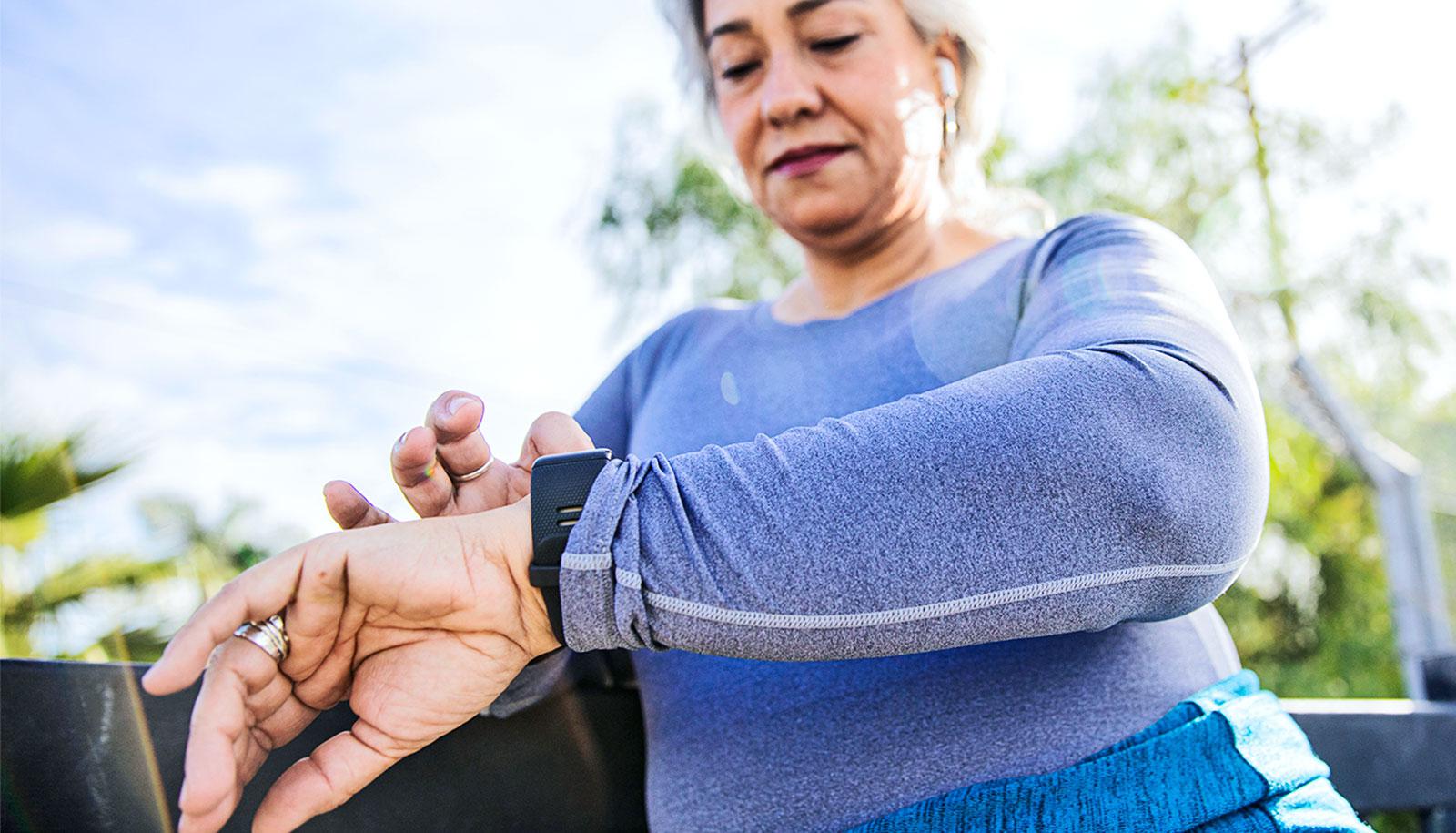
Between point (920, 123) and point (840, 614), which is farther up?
point (920, 123)

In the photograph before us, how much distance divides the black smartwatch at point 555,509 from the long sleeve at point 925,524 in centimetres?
1

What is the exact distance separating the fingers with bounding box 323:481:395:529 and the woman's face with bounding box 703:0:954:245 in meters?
0.75

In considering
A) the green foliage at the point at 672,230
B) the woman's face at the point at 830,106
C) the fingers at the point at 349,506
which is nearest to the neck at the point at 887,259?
the woman's face at the point at 830,106

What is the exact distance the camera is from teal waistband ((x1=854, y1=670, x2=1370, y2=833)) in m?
0.86

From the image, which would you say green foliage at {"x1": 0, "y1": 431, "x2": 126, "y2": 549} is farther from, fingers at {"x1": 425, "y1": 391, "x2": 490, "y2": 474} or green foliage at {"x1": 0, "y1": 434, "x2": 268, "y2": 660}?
fingers at {"x1": 425, "y1": 391, "x2": 490, "y2": 474}

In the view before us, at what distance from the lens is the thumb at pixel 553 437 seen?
92 centimetres

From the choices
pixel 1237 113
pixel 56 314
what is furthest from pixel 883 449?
pixel 1237 113

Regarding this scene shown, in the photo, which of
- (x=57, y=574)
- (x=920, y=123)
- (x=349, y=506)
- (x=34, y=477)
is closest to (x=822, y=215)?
(x=920, y=123)

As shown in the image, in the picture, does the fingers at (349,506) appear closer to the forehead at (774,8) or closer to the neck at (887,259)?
the neck at (887,259)

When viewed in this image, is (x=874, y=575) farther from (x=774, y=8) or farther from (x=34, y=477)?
(x=34, y=477)

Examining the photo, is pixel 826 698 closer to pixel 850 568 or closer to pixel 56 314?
pixel 850 568

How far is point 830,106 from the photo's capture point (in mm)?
1370

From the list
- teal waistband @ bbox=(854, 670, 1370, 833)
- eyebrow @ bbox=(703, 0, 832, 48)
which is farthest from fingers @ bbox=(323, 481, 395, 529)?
eyebrow @ bbox=(703, 0, 832, 48)

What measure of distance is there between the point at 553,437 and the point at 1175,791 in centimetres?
62
